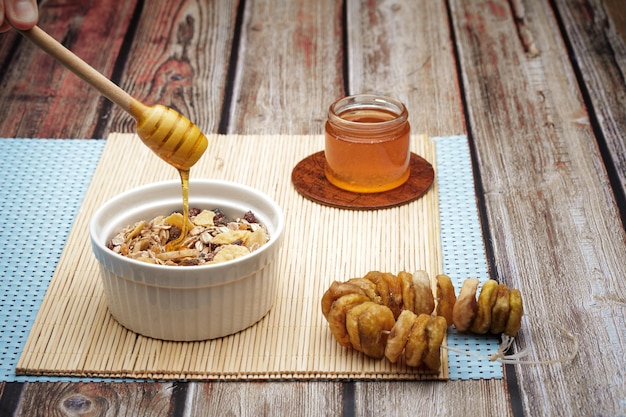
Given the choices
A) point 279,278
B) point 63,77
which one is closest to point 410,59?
point 63,77

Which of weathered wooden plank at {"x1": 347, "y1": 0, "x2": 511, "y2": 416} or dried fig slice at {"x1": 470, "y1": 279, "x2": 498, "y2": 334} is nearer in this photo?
dried fig slice at {"x1": 470, "y1": 279, "x2": 498, "y2": 334}

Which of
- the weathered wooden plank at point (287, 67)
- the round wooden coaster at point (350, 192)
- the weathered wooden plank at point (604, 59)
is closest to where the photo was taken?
the round wooden coaster at point (350, 192)

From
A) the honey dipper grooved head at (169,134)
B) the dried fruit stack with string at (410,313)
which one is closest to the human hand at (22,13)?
the honey dipper grooved head at (169,134)

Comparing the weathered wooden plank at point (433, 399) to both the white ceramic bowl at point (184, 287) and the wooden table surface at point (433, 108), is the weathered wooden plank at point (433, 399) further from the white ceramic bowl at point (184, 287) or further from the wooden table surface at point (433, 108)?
the white ceramic bowl at point (184, 287)

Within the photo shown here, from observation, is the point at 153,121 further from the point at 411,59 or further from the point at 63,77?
the point at 411,59

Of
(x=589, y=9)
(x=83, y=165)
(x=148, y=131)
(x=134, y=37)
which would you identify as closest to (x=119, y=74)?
(x=134, y=37)

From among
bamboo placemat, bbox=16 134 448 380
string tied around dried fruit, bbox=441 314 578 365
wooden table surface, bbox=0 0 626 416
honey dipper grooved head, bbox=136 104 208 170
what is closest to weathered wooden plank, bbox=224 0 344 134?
wooden table surface, bbox=0 0 626 416

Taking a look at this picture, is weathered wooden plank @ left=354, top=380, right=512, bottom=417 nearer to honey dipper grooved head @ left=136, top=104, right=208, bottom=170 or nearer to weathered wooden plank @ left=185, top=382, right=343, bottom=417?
weathered wooden plank @ left=185, top=382, right=343, bottom=417
